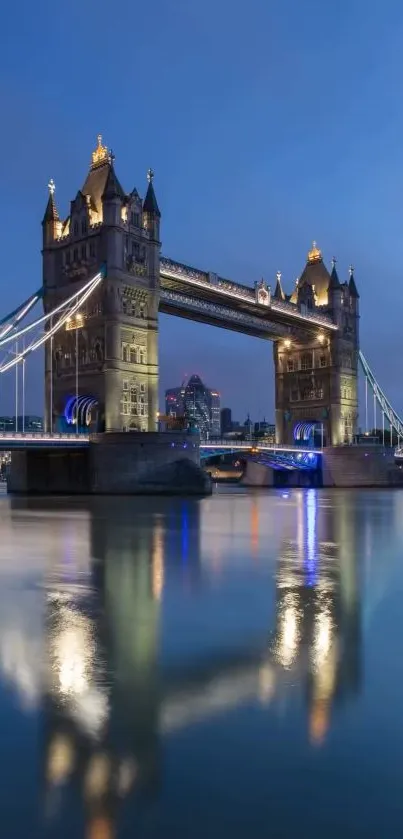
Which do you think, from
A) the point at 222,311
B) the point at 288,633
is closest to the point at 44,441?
the point at 222,311

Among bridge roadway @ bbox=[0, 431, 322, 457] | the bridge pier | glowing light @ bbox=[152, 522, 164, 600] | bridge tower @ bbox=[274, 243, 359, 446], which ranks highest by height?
bridge tower @ bbox=[274, 243, 359, 446]

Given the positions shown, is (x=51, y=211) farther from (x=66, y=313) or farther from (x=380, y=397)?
(x=380, y=397)

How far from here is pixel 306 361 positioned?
77.4 m

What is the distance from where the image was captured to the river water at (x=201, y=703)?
408 centimetres

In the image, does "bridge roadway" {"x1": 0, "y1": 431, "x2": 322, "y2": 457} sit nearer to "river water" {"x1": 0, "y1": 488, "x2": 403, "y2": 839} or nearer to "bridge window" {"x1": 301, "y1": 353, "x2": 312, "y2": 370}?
"bridge window" {"x1": 301, "y1": 353, "x2": 312, "y2": 370}

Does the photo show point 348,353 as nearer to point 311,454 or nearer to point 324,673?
point 311,454

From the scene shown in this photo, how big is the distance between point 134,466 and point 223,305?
21583 mm

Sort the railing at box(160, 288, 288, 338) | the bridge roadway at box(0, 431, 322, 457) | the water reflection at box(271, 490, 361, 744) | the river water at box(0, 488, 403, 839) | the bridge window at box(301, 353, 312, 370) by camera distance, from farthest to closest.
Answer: the bridge window at box(301, 353, 312, 370)
the railing at box(160, 288, 288, 338)
the bridge roadway at box(0, 431, 322, 457)
the water reflection at box(271, 490, 361, 744)
the river water at box(0, 488, 403, 839)

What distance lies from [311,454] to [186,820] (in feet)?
231

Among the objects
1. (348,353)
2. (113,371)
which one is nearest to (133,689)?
(113,371)

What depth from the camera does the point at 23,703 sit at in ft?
18.7

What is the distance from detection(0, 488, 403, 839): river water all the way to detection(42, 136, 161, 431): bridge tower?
36489 mm

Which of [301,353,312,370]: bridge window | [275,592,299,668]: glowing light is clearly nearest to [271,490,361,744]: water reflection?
[275,592,299,668]: glowing light

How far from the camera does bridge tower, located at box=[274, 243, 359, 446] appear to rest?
74938mm
